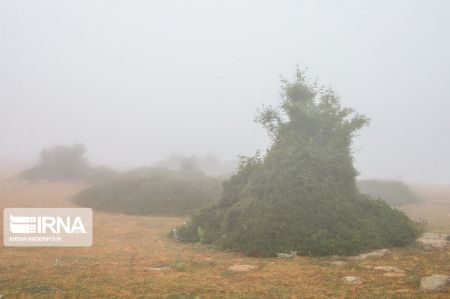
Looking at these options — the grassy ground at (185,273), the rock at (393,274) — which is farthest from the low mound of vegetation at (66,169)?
the rock at (393,274)

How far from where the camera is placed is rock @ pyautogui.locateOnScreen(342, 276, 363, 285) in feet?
29.8

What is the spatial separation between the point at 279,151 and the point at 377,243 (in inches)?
209

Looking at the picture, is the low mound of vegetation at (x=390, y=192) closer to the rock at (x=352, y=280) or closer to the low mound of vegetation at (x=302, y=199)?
the low mound of vegetation at (x=302, y=199)

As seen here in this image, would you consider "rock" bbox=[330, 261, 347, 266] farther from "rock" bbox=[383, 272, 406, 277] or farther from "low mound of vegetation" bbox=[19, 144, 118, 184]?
"low mound of vegetation" bbox=[19, 144, 118, 184]

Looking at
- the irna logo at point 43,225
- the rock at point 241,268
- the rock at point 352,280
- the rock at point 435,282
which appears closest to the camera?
the rock at point 435,282

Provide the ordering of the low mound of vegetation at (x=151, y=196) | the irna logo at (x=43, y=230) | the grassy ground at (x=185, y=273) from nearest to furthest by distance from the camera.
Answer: the grassy ground at (x=185, y=273), the irna logo at (x=43, y=230), the low mound of vegetation at (x=151, y=196)

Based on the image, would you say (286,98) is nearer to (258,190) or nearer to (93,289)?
(258,190)

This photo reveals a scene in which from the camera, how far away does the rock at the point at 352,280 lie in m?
9.09

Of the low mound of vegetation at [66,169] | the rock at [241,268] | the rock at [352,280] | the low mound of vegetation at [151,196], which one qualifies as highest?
the low mound of vegetation at [66,169]

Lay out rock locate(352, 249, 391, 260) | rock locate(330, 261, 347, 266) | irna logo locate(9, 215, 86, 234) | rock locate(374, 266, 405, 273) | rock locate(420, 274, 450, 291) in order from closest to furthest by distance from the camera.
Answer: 1. rock locate(420, 274, 450, 291)
2. rock locate(374, 266, 405, 273)
3. rock locate(330, 261, 347, 266)
4. rock locate(352, 249, 391, 260)
5. irna logo locate(9, 215, 86, 234)

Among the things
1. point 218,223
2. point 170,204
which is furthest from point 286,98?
point 170,204

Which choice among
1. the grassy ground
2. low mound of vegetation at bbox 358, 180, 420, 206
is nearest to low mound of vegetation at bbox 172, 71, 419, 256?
the grassy ground

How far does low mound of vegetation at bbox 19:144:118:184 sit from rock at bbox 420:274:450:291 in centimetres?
3528

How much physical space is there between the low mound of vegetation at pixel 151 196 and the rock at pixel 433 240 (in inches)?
534
